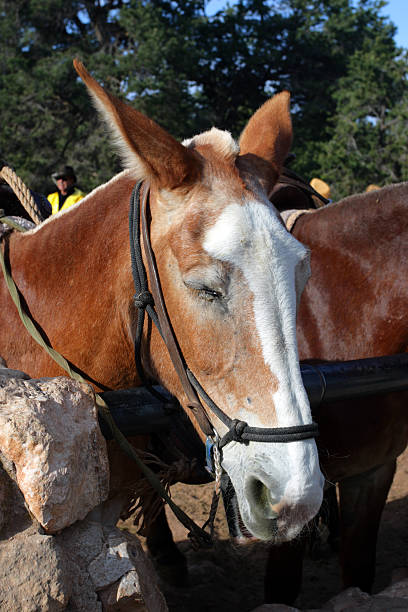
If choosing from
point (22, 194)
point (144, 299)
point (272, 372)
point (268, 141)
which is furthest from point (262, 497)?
point (22, 194)

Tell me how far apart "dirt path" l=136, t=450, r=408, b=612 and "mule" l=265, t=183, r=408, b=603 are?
57 centimetres

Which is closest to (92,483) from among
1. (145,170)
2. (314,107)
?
(145,170)

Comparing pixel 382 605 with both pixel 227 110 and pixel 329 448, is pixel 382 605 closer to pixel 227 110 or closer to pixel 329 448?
pixel 329 448

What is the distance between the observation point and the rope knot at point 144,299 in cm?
166

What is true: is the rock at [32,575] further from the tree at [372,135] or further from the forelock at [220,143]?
the tree at [372,135]

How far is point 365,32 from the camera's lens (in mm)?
24766

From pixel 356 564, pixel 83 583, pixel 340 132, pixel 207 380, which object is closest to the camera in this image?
pixel 83 583

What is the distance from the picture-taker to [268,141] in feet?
6.48

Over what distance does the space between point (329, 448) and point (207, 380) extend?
43.6 inches

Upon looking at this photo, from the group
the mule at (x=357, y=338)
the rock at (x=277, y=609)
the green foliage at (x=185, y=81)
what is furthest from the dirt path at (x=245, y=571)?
the green foliage at (x=185, y=81)

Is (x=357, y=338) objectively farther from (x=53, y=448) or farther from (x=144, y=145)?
(x=53, y=448)

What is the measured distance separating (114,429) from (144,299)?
40cm

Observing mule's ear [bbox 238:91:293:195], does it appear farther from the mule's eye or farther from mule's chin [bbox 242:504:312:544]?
mule's chin [bbox 242:504:312:544]

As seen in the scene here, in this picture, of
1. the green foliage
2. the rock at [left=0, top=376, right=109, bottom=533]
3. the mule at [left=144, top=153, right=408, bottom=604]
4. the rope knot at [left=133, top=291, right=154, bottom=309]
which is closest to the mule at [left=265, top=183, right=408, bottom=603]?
the mule at [left=144, top=153, right=408, bottom=604]
